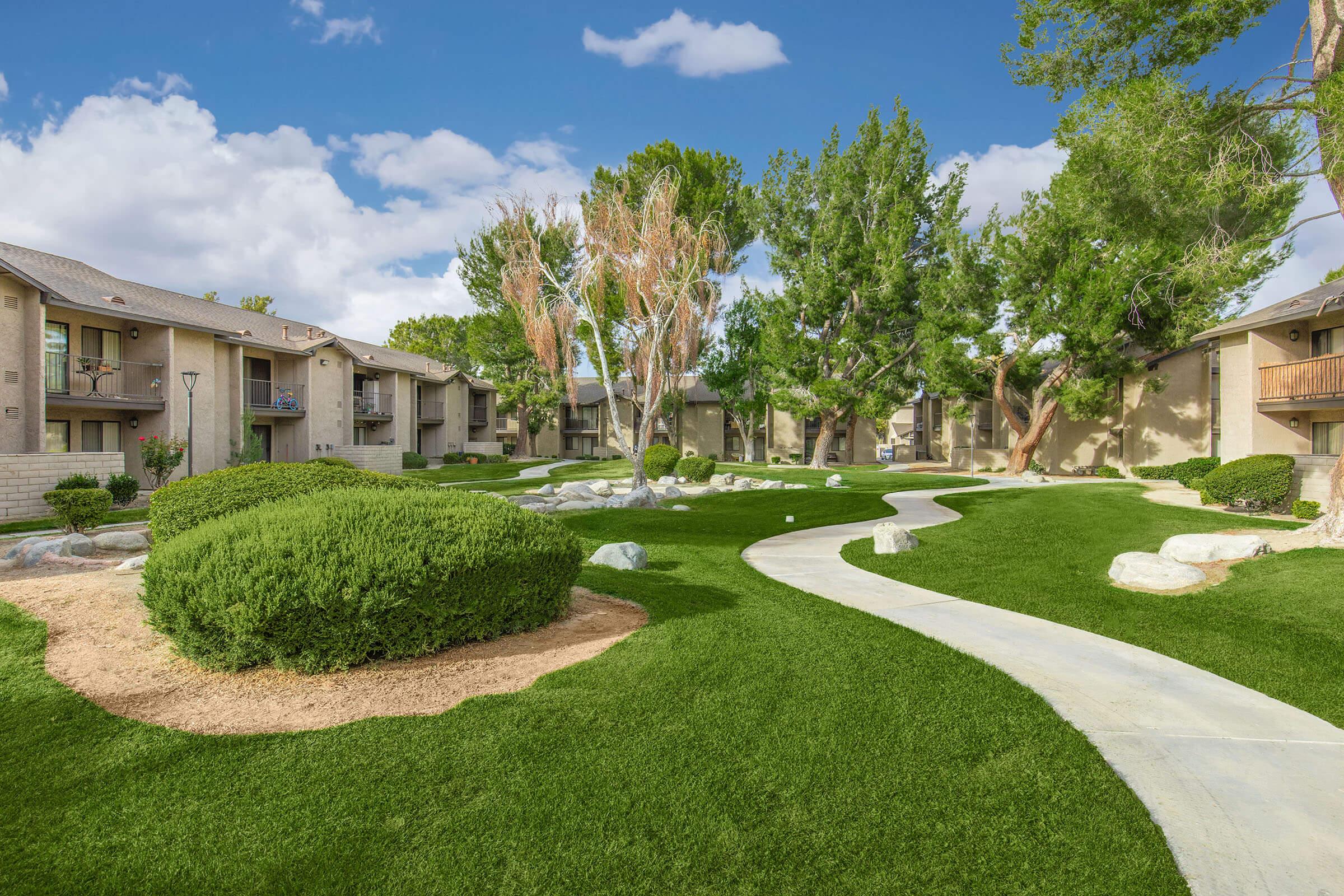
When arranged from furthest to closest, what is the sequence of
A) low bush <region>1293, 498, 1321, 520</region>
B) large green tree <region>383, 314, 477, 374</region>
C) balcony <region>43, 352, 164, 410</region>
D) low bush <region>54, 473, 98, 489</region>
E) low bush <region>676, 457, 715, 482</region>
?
large green tree <region>383, 314, 477, 374</region>, low bush <region>676, 457, 715, 482</region>, balcony <region>43, 352, 164, 410</region>, low bush <region>54, 473, 98, 489</region>, low bush <region>1293, 498, 1321, 520</region>

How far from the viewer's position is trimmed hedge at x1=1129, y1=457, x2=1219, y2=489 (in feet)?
70.2

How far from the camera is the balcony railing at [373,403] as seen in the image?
3272 cm

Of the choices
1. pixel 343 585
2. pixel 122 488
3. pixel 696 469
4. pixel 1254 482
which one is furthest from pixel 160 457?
pixel 1254 482

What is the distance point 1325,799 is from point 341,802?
15.0 feet

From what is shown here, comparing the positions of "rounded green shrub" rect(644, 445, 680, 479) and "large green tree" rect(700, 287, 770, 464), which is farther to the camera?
"large green tree" rect(700, 287, 770, 464)

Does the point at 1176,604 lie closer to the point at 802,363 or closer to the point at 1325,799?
the point at 1325,799

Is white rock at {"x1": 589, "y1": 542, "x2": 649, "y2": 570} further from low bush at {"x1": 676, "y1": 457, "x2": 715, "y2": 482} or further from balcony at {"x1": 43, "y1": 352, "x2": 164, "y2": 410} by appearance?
balcony at {"x1": 43, "y1": 352, "x2": 164, "y2": 410}

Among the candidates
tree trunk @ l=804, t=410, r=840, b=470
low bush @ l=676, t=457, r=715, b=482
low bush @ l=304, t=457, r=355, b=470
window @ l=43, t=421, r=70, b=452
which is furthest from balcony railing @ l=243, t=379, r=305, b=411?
tree trunk @ l=804, t=410, r=840, b=470

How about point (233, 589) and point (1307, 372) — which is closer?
point (233, 589)

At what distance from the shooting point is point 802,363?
32344 millimetres

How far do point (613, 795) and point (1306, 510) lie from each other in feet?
56.6

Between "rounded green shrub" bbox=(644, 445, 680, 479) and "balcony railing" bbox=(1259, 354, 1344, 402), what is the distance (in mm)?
16990

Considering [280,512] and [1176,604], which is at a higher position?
[280,512]

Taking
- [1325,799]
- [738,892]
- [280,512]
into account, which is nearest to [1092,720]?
[1325,799]
